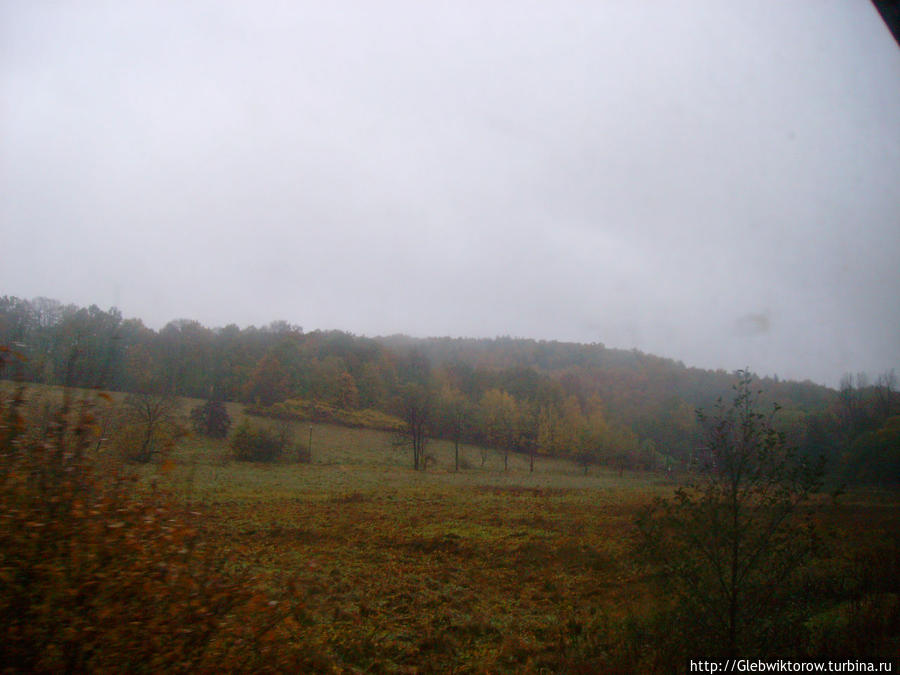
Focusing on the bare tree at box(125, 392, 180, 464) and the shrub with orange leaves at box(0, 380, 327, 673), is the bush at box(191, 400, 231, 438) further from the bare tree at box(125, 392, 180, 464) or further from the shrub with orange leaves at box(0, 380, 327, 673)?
the shrub with orange leaves at box(0, 380, 327, 673)

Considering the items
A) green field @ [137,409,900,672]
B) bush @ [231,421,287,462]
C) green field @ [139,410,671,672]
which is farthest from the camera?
bush @ [231,421,287,462]

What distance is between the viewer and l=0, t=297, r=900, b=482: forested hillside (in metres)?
6.27

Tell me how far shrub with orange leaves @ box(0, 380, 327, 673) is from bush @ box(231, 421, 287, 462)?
28869mm

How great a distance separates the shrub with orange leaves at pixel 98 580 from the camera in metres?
2.70

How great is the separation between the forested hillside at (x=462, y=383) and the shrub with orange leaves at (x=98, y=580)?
0.97 metres

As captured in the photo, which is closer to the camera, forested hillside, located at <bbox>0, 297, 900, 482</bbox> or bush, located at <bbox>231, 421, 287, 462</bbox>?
forested hillside, located at <bbox>0, 297, 900, 482</bbox>

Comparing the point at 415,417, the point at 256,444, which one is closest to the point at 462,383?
the point at 415,417

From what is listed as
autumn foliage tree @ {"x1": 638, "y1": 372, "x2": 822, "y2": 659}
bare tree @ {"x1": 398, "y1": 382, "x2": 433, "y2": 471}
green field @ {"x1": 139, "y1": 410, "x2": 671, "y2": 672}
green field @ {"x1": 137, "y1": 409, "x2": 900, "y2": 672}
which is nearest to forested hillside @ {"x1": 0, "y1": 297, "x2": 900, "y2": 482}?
bare tree @ {"x1": 398, "y1": 382, "x2": 433, "y2": 471}

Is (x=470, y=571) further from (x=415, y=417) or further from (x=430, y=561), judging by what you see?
(x=415, y=417)

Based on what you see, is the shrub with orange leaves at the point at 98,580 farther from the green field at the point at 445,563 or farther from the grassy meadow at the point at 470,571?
the green field at the point at 445,563

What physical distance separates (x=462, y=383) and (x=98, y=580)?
153 feet

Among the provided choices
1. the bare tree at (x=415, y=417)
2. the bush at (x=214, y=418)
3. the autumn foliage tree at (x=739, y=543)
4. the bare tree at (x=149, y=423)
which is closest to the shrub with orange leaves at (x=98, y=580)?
the bare tree at (x=149, y=423)

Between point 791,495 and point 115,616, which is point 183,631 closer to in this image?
point 115,616

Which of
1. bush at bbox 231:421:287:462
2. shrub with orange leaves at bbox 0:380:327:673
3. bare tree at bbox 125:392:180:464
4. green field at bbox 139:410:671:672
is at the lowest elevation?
bush at bbox 231:421:287:462
